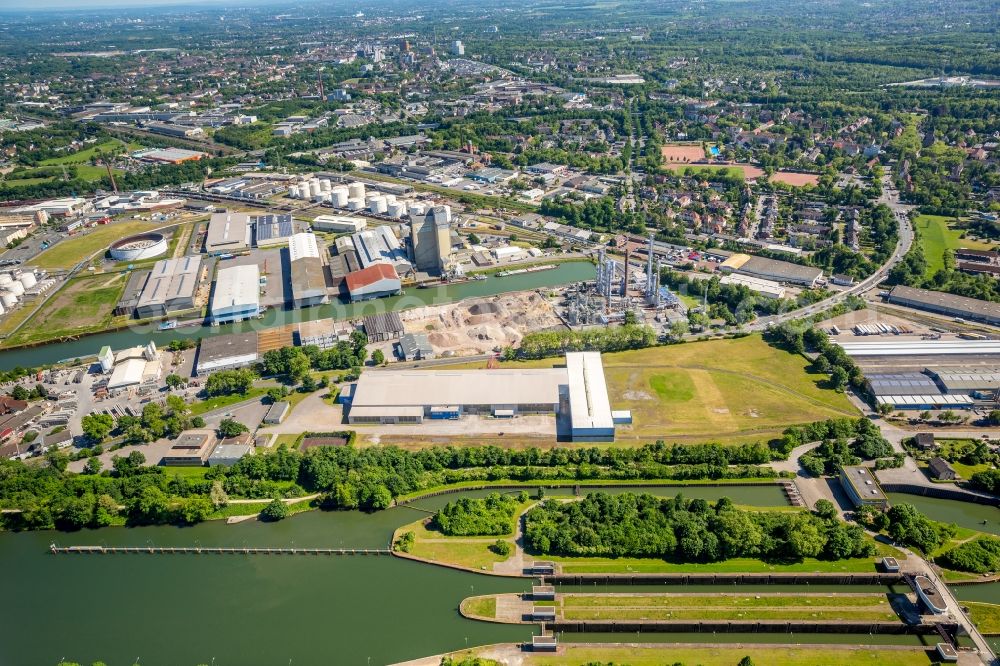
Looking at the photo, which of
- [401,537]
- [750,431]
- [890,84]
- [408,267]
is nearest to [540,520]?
[401,537]

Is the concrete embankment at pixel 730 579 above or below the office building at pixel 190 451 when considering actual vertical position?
below

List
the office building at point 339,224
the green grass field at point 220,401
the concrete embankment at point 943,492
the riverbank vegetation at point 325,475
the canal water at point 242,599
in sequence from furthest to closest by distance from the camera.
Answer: the office building at point 339,224 < the green grass field at point 220,401 < the riverbank vegetation at point 325,475 < the concrete embankment at point 943,492 < the canal water at point 242,599

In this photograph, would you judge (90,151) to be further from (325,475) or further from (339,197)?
(325,475)

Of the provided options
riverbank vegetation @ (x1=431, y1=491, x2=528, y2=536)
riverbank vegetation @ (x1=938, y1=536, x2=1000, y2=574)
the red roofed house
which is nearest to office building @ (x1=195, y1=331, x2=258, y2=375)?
the red roofed house

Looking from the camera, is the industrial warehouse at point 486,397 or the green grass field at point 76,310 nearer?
the industrial warehouse at point 486,397

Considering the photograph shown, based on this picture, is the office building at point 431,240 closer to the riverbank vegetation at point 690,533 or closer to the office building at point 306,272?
the office building at point 306,272

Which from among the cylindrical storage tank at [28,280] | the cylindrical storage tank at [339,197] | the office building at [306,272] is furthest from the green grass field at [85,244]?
the office building at [306,272]

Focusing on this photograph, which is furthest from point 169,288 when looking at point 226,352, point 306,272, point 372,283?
point 372,283
